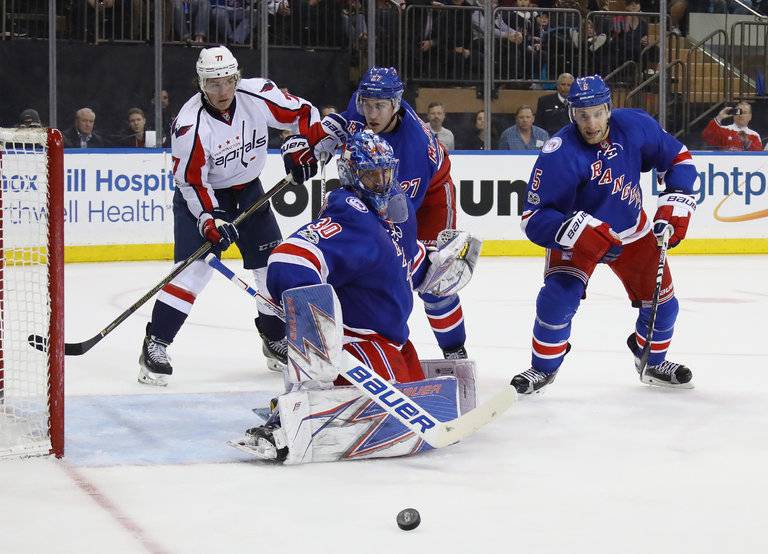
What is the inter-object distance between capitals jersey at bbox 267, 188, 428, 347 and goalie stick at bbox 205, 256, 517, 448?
17 cm

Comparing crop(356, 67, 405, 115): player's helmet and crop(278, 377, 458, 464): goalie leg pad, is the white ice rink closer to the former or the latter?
crop(278, 377, 458, 464): goalie leg pad

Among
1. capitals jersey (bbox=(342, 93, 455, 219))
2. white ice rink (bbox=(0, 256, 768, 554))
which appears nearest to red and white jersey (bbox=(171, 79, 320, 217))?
capitals jersey (bbox=(342, 93, 455, 219))

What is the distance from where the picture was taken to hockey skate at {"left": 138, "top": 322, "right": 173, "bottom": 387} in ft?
15.2

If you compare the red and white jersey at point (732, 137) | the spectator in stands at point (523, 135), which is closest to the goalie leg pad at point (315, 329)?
the spectator in stands at point (523, 135)

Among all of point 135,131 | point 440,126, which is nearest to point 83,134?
point 135,131

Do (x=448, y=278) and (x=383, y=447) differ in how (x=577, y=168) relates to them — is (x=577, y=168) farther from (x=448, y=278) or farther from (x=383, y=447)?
(x=383, y=447)

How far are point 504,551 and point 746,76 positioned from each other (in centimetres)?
829

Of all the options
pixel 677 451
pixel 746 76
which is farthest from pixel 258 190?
pixel 746 76

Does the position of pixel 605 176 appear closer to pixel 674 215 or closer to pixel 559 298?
pixel 674 215

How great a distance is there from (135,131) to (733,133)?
4.39 m

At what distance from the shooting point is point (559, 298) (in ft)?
14.2

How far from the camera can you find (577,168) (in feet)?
14.0

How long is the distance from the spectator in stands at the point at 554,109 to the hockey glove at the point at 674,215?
16.6ft

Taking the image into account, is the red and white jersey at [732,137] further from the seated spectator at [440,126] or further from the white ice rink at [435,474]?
the white ice rink at [435,474]
